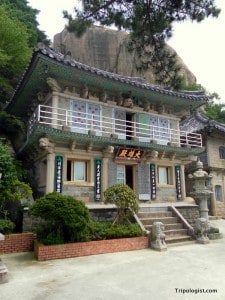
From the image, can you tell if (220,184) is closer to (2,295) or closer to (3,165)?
(3,165)

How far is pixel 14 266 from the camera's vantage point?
23.5 feet

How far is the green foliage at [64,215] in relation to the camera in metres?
8.18

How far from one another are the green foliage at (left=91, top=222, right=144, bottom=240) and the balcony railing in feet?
16.0

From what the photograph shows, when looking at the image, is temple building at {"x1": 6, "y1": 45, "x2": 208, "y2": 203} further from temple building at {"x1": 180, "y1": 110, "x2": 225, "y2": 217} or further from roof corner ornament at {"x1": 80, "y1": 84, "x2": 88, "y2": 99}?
temple building at {"x1": 180, "y1": 110, "x2": 225, "y2": 217}

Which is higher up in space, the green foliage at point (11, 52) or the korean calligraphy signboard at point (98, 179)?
the green foliage at point (11, 52)

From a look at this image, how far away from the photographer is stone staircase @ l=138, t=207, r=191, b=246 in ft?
35.0

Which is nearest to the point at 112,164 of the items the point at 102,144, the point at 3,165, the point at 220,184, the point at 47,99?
the point at 102,144

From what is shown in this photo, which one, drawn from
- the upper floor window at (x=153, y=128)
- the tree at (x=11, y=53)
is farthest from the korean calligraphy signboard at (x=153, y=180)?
the tree at (x=11, y=53)

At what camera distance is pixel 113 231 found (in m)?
9.47

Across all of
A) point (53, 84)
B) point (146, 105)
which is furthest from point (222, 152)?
point (53, 84)

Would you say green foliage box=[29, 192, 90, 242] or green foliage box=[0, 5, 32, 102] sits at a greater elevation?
green foliage box=[0, 5, 32, 102]

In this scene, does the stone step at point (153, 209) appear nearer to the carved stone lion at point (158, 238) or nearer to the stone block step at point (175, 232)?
the stone block step at point (175, 232)

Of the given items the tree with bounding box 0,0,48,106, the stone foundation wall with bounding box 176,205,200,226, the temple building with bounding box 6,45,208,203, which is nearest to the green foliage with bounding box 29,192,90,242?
the temple building with bounding box 6,45,208,203

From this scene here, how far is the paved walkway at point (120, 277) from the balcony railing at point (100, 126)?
630 centimetres
